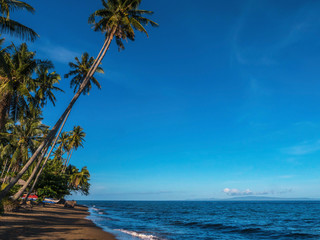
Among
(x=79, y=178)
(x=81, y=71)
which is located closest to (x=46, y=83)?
(x=81, y=71)

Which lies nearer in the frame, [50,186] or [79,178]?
[50,186]

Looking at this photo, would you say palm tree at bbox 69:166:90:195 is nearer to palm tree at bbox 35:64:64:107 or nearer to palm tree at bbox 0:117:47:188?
palm tree at bbox 0:117:47:188

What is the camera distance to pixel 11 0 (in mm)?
11289

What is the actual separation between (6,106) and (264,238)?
26220 millimetres

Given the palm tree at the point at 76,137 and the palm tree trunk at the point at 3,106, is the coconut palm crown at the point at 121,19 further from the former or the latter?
the palm tree at the point at 76,137

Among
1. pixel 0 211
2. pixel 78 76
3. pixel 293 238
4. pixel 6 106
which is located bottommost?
pixel 293 238

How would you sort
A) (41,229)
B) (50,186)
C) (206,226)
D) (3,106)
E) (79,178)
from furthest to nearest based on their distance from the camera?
1. (79,178)
2. (50,186)
3. (206,226)
4. (3,106)
5. (41,229)

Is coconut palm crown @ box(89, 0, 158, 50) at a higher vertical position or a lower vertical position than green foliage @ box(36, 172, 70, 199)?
higher

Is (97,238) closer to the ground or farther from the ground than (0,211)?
closer to the ground

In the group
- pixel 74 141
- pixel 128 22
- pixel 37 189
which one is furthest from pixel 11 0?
pixel 74 141

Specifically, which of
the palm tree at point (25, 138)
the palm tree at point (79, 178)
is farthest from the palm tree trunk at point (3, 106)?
the palm tree at point (79, 178)

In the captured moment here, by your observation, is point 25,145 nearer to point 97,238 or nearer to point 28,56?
point 28,56

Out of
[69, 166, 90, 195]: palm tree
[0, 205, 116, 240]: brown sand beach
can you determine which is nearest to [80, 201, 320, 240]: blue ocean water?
[0, 205, 116, 240]: brown sand beach

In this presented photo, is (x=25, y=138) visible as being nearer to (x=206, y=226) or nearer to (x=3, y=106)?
(x=3, y=106)
